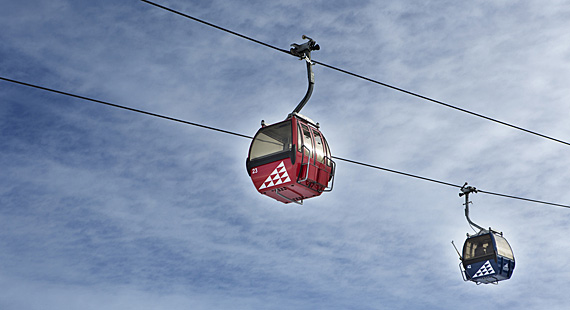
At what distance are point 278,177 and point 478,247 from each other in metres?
13.6

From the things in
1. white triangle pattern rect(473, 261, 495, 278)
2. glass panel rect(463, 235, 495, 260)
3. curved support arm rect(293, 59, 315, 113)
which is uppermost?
glass panel rect(463, 235, 495, 260)

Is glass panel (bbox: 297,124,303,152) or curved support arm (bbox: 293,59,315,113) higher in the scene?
curved support arm (bbox: 293,59,315,113)

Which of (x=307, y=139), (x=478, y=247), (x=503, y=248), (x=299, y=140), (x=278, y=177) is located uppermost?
(x=503, y=248)

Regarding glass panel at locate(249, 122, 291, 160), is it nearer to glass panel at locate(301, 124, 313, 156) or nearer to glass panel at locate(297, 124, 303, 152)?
glass panel at locate(297, 124, 303, 152)

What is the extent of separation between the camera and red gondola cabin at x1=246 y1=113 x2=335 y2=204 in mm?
17047

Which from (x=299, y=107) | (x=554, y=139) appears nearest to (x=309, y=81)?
(x=299, y=107)

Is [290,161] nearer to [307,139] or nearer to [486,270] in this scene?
[307,139]

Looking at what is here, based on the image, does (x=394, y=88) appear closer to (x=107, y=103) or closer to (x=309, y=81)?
(x=309, y=81)

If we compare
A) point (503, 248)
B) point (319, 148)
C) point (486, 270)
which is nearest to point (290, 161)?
point (319, 148)

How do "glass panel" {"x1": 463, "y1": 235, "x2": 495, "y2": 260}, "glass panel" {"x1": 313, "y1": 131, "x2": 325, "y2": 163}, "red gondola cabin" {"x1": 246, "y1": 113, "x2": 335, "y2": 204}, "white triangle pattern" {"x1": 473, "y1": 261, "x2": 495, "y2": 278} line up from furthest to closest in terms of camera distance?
"glass panel" {"x1": 463, "y1": 235, "x2": 495, "y2": 260}, "white triangle pattern" {"x1": 473, "y1": 261, "x2": 495, "y2": 278}, "glass panel" {"x1": 313, "y1": 131, "x2": 325, "y2": 163}, "red gondola cabin" {"x1": 246, "y1": 113, "x2": 335, "y2": 204}

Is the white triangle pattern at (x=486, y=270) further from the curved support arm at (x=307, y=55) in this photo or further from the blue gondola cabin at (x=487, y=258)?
the curved support arm at (x=307, y=55)

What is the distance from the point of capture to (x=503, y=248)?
28359mm

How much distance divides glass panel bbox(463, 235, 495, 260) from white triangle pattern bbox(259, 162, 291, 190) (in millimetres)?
13437

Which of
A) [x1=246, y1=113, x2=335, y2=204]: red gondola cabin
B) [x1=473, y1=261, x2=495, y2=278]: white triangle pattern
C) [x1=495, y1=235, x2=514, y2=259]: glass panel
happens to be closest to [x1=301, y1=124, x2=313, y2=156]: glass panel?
[x1=246, y1=113, x2=335, y2=204]: red gondola cabin
